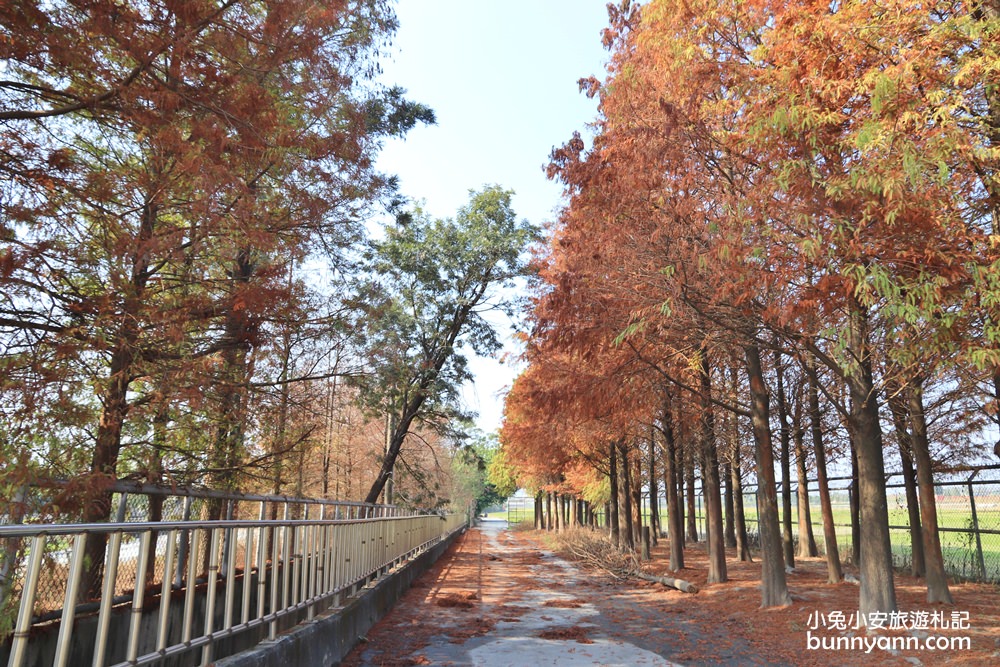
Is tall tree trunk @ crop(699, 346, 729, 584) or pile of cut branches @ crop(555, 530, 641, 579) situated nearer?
tall tree trunk @ crop(699, 346, 729, 584)

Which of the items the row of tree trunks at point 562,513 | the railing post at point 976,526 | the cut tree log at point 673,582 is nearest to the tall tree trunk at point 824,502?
the railing post at point 976,526

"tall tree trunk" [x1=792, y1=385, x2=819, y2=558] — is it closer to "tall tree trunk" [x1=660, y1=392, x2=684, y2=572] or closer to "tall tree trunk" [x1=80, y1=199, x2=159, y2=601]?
"tall tree trunk" [x1=660, y1=392, x2=684, y2=572]

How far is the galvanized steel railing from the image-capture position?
10.8 feet

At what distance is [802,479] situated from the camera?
19.2 meters

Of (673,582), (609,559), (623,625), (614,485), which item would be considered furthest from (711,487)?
(614,485)

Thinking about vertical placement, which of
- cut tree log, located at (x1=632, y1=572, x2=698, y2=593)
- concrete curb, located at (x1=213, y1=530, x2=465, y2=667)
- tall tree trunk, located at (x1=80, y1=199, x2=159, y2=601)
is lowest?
cut tree log, located at (x1=632, y1=572, x2=698, y2=593)

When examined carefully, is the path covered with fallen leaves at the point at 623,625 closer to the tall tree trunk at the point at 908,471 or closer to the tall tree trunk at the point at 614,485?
→ the tall tree trunk at the point at 908,471

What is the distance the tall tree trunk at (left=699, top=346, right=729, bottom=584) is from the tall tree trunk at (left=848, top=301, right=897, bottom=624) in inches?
189

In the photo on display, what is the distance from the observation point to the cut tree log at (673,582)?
14.7m

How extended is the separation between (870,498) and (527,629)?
5231 millimetres

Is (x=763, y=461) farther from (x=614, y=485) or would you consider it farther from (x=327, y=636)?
(x=614, y=485)

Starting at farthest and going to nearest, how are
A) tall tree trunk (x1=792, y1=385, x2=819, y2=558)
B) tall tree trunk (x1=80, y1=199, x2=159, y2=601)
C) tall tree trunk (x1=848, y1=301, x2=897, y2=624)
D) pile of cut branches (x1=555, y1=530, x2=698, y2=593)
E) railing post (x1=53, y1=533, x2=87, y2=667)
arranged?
tall tree trunk (x1=792, y1=385, x2=819, y2=558) → pile of cut branches (x1=555, y1=530, x2=698, y2=593) → tall tree trunk (x1=848, y1=301, x2=897, y2=624) → tall tree trunk (x1=80, y1=199, x2=159, y2=601) → railing post (x1=53, y1=533, x2=87, y2=667)

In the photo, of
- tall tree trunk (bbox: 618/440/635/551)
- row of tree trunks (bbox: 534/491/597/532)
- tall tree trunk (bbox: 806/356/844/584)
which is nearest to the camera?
tall tree trunk (bbox: 806/356/844/584)

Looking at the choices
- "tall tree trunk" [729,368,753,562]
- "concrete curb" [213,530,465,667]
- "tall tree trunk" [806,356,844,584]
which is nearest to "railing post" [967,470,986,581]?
"tall tree trunk" [806,356,844,584]
